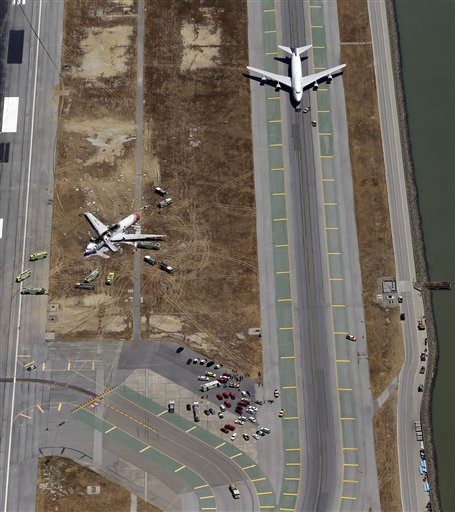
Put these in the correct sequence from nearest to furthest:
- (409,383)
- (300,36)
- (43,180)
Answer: (409,383) → (43,180) → (300,36)

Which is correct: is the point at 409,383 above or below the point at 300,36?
below

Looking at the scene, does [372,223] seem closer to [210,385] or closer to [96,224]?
[210,385]

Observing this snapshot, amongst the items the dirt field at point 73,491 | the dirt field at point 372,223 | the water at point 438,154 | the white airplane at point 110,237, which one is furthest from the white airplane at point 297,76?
the dirt field at point 73,491

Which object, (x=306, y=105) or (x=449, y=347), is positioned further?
(x=306, y=105)

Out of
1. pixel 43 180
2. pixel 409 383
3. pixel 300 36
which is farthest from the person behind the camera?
pixel 300 36

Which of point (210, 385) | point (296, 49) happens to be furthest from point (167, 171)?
point (210, 385)

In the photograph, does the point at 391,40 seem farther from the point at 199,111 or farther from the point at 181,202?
the point at 181,202

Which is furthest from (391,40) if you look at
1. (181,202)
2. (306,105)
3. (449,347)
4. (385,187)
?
(449,347)
